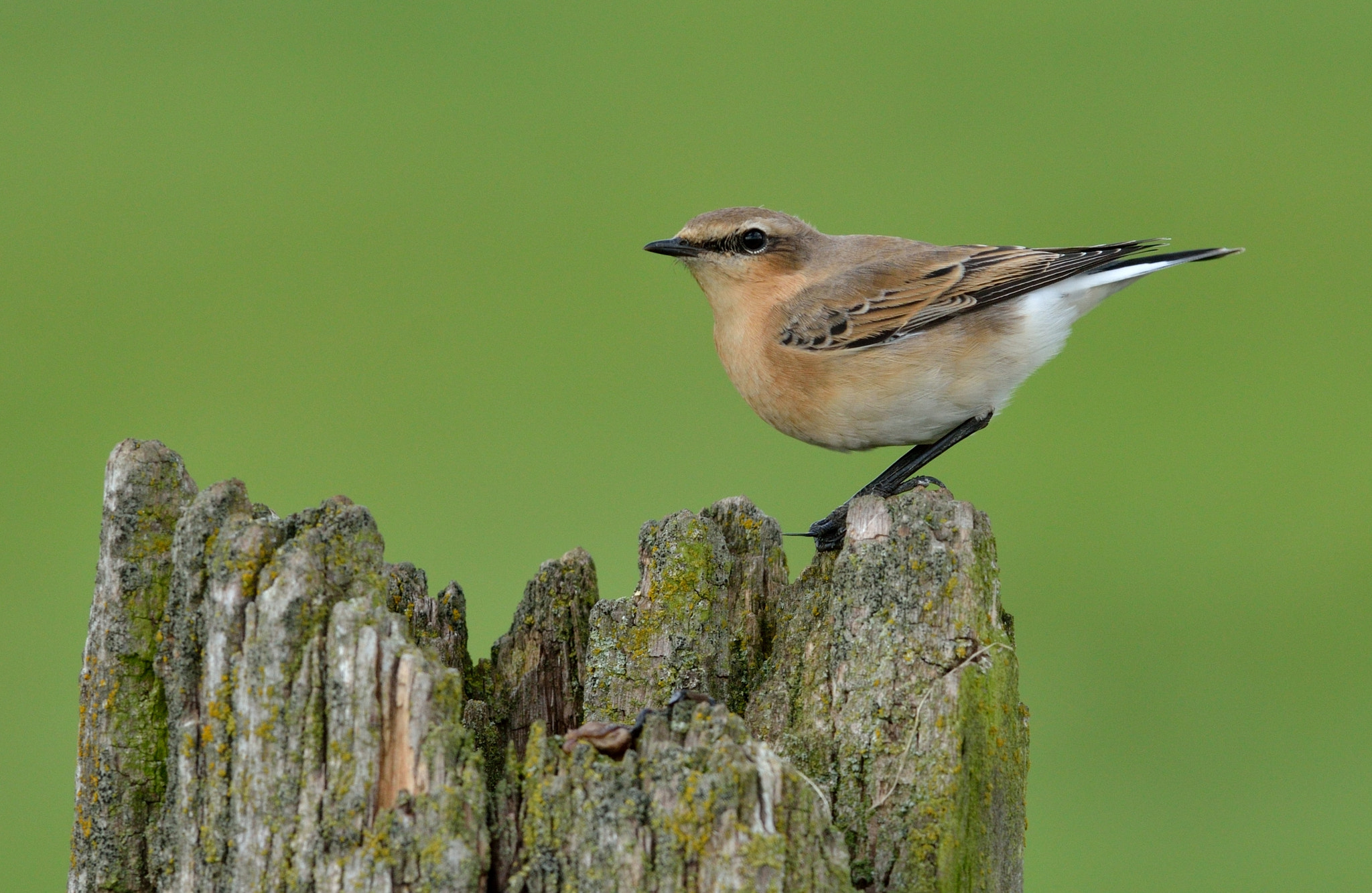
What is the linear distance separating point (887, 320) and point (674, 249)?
1304mm

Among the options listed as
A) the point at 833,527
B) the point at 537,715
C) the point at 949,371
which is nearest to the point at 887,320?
the point at 949,371

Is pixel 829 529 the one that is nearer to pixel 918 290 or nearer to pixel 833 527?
pixel 833 527

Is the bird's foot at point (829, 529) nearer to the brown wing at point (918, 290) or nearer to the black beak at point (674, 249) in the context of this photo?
the brown wing at point (918, 290)

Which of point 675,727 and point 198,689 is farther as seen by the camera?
point 198,689

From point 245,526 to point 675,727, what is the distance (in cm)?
133

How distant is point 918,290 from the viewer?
24.0ft

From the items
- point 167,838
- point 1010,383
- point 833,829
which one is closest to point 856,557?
point 833,829

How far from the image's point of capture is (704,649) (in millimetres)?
4336

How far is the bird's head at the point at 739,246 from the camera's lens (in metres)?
7.50

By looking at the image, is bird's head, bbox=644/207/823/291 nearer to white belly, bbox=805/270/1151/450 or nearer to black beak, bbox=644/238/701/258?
black beak, bbox=644/238/701/258

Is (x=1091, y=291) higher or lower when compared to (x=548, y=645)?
higher

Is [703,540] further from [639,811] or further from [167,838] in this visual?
[167,838]

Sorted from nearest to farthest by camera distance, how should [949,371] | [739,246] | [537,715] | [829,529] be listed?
[537,715] < [829,529] < [949,371] < [739,246]

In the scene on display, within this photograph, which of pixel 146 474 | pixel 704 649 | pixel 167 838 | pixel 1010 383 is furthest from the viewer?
pixel 1010 383
